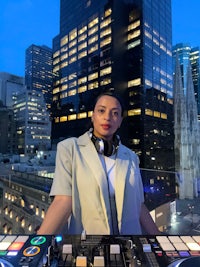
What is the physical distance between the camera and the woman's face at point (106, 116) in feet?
4.69

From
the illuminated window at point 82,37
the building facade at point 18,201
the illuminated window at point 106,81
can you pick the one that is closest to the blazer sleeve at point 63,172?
the building facade at point 18,201

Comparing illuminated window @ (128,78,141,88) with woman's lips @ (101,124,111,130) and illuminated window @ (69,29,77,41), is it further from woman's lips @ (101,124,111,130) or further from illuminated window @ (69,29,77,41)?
woman's lips @ (101,124,111,130)

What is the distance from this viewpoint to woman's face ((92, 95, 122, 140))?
56.3 inches

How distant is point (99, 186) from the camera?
129 cm

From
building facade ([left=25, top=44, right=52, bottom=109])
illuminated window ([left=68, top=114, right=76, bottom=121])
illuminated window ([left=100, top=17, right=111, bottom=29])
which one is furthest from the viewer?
building facade ([left=25, top=44, right=52, bottom=109])

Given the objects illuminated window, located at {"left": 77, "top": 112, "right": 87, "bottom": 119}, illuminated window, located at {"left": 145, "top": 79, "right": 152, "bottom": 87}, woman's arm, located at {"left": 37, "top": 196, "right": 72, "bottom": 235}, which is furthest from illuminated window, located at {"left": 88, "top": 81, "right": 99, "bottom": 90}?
woman's arm, located at {"left": 37, "top": 196, "right": 72, "bottom": 235}

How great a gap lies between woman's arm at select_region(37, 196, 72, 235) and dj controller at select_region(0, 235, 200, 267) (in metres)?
0.15

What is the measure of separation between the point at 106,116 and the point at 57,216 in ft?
2.21

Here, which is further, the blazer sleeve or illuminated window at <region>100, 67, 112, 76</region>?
illuminated window at <region>100, 67, 112, 76</region>

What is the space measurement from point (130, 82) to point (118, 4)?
1269 cm

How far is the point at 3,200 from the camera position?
474cm

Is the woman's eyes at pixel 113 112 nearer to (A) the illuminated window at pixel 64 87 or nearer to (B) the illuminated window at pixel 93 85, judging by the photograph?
(B) the illuminated window at pixel 93 85

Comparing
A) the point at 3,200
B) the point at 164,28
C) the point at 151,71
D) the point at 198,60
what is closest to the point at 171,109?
the point at 151,71

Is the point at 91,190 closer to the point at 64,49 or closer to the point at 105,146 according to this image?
the point at 105,146
